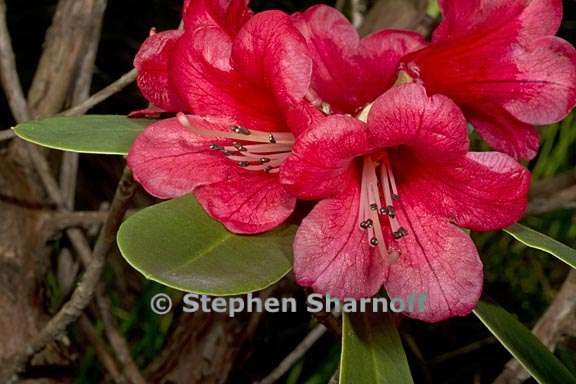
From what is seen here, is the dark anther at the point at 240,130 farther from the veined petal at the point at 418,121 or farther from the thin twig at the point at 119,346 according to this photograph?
the thin twig at the point at 119,346

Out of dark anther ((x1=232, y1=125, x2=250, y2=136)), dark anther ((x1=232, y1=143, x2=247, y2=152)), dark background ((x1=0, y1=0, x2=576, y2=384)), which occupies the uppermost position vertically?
dark anther ((x1=232, y1=125, x2=250, y2=136))

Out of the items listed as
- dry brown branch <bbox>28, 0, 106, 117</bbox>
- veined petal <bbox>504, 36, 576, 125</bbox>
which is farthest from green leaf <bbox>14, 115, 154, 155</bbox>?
dry brown branch <bbox>28, 0, 106, 117</bbox>

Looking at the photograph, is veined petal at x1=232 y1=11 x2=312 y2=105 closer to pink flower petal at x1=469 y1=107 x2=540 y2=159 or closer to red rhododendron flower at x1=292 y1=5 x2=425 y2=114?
red rhododendron flower at x1=292 y1=5 x2=425 y2=114

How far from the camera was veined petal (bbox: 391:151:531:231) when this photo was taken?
0.85 metres

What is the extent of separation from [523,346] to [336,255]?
30 centimetres

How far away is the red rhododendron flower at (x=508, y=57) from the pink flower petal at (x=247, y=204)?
20cm

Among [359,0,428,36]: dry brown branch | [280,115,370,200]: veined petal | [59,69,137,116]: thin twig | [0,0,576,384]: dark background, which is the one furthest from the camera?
[0,0,576,384]: dark background

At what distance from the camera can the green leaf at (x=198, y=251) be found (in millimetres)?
871

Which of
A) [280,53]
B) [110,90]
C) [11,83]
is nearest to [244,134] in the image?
[280,53]

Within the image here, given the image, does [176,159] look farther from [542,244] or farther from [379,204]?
[542,244]

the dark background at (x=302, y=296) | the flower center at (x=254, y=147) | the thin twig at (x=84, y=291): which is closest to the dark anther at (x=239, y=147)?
the flower center at (x=254, y=147)

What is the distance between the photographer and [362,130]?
835mm

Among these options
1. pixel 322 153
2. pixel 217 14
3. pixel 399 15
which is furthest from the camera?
pixel 399 15

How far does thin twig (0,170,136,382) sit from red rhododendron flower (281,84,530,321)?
1.31 ft
